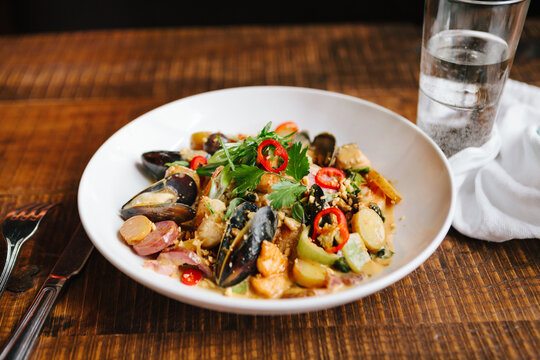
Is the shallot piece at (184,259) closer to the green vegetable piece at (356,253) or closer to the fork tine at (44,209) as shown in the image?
the green vegetable piece at (356,253)

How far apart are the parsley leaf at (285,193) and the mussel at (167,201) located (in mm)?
423

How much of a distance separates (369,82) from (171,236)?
2.33 m

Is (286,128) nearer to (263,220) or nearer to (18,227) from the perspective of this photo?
(263,220)

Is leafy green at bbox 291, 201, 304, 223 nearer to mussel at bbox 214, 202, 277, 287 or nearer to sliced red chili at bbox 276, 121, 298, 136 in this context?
mussel at bbox 214, 202, 277, 287

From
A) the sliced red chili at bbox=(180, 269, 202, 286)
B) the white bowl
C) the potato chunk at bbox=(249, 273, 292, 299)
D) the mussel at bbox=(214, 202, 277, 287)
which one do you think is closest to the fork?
the white bowl

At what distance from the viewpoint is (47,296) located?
6.44 feet

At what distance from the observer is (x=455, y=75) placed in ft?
8.46

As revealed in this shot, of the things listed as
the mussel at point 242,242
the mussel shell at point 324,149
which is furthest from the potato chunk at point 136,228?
the mussel shell at point 324,149

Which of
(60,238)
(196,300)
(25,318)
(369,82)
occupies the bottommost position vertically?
(369,82)

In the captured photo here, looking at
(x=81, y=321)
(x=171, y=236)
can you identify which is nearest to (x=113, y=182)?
(x=171, y=236)

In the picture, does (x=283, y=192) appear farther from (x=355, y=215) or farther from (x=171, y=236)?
(x=171, y=236)

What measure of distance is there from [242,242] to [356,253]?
51 cm

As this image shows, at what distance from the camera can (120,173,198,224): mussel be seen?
7.20 feet

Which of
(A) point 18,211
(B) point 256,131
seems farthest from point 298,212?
(A) point 18,211
